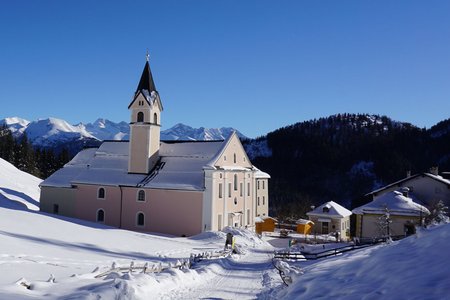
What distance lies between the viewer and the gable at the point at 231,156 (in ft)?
122

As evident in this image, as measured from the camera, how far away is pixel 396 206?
31.8 metres

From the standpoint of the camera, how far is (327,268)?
46.1 feet

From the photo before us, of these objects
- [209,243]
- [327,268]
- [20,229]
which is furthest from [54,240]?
[327,268]

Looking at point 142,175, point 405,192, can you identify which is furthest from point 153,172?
point 405,192

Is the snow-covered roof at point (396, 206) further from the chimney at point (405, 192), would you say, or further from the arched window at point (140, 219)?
the arched window at point (140, 219)

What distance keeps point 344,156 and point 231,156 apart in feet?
346

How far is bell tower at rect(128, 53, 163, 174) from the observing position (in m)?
39.8

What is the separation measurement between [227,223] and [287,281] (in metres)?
22.7

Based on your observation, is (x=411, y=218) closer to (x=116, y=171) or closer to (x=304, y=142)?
(x=116, y=171)

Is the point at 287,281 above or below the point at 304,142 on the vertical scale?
below

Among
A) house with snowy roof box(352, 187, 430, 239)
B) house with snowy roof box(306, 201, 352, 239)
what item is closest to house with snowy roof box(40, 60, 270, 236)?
house with snowy roof box(306, 201, 352, 239)

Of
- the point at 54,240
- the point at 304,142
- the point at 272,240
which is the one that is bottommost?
Result: the point at 272,240

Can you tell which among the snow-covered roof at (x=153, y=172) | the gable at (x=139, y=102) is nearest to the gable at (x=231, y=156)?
the snow-covered roof at (x=153, y=172)

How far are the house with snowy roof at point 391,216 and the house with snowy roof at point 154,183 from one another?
1222cm
